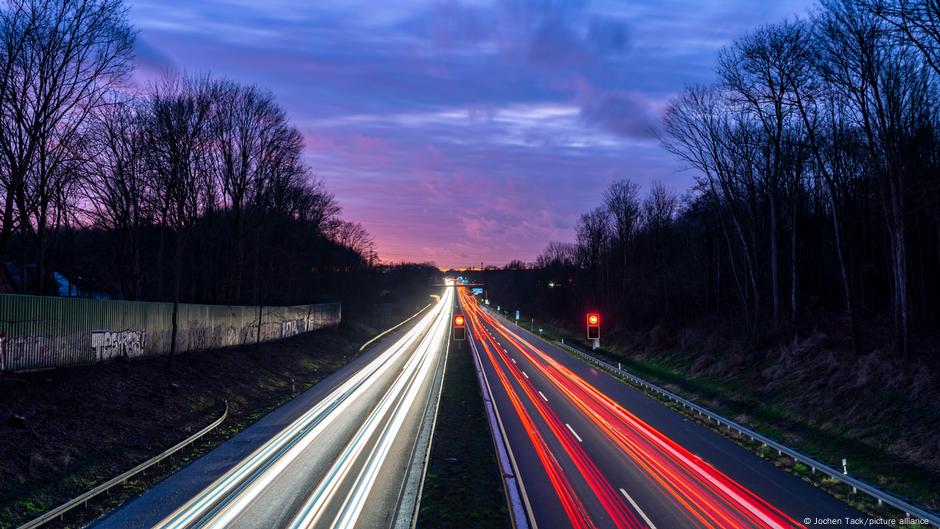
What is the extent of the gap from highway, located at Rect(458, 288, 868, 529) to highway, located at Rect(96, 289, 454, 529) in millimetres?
3730

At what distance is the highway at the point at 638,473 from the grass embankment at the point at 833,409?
4.16 feet

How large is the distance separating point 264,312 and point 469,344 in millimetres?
24891

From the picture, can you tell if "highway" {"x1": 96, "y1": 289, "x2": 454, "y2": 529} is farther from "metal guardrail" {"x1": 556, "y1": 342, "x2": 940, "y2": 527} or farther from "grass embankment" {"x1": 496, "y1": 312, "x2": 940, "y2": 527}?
"grass embankment" {"x1": 496, "y1": 312, "x2": 940, "y2": 527}

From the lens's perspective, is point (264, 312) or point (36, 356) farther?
point (264, 312)

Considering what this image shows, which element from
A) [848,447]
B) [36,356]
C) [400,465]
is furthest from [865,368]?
[36,356]

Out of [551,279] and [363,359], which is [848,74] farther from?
[551,279]

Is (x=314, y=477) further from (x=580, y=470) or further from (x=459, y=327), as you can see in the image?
(x=459, y=327)

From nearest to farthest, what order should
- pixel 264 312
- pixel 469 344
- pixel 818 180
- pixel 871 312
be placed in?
1. pixel 871 312
2. pixel 818 180
3. pixel 264 312
4. pixel 469 344

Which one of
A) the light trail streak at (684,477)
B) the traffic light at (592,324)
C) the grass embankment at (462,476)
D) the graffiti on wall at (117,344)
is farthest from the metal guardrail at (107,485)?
the traffic light at (592,324)

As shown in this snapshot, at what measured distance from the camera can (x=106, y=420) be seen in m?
18.8

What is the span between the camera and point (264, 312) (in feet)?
147

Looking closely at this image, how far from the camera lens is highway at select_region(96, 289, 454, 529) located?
1280cm

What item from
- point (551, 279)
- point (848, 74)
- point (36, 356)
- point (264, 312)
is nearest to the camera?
point (36, 356)

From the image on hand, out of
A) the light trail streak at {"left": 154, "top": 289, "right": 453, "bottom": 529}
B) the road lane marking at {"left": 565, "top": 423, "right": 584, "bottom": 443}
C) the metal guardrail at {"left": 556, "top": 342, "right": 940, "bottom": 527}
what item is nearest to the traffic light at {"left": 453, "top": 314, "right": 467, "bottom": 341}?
the light trail streak at {"left": 154, "top": 289, "right": 453, "bottom": 529}
